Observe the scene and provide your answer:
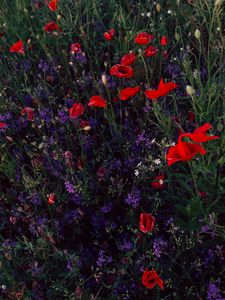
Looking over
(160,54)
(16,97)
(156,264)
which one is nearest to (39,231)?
(156,264)

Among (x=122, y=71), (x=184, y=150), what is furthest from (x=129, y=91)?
(x=184, y=150)

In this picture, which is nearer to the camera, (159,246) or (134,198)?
(159,246)

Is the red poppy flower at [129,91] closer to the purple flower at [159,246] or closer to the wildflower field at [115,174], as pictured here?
the wildflower field at [115,174]

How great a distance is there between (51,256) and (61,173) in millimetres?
385

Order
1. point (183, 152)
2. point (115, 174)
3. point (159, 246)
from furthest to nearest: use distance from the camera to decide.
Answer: point (115, 174) < point (159, 246) < point (183, 152)

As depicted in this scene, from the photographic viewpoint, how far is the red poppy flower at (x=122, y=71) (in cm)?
191

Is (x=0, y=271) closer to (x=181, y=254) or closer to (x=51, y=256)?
(x=51, y=256)

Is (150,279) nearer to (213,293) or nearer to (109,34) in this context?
(213,293)

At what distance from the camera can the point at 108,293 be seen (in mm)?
1834

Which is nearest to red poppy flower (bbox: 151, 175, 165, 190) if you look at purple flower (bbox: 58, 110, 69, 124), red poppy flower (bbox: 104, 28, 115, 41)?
purple flower (bbox: 58, 110, 69, 124)

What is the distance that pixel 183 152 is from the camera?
1380 mm

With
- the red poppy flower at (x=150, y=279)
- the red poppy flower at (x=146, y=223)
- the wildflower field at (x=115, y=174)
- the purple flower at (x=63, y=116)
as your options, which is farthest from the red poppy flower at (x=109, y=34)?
the red poppy flower at (x=150, y=279)

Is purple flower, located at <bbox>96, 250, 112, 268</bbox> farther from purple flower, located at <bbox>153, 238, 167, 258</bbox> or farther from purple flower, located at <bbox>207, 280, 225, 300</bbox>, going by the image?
purple flower, located at <bbox>207, 280, 225, 300</bbox>

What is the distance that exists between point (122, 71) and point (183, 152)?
0.74 metres
